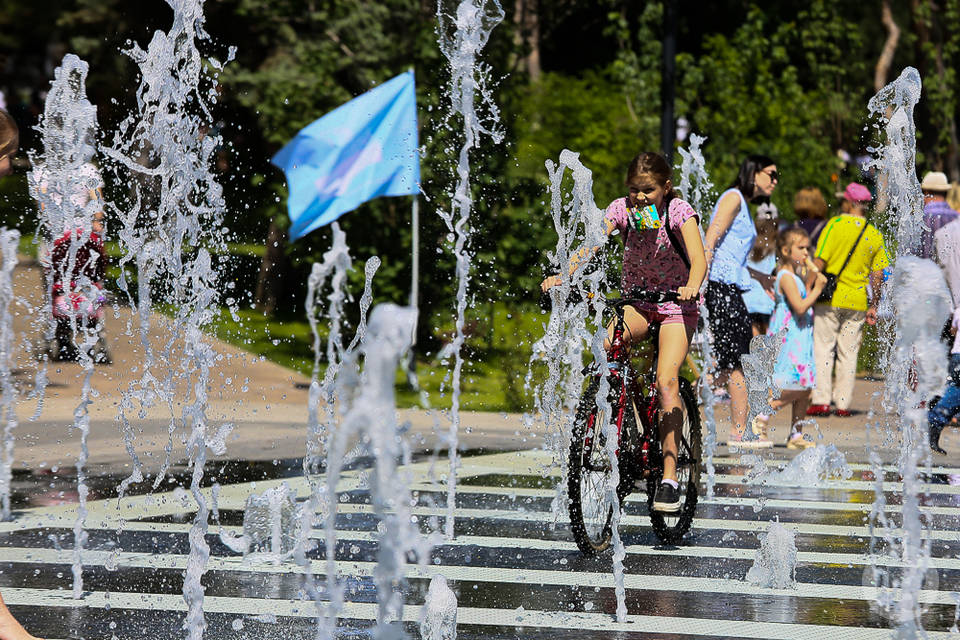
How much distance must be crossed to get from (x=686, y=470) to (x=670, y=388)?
21.4 inches

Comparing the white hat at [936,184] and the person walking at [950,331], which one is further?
the white hat at [936,184]

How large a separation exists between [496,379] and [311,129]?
3.08m

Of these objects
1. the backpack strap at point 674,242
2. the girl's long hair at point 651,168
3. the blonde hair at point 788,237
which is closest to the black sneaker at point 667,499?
the backpack strap at point 674,242

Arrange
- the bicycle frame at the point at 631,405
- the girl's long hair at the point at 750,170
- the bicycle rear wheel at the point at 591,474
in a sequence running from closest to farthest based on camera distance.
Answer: the bicycle rear wheel at the point at 591,474, the bicycle frame at the point at 631,405, the girl's long hair at the point at 750,170

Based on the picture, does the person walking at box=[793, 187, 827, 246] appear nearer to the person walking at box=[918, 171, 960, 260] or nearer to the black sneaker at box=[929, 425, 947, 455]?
the person walking at box=[918, 171, 960, 260]

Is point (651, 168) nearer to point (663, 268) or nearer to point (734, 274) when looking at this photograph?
point (663, 268)

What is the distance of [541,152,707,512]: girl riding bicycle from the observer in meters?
7.26

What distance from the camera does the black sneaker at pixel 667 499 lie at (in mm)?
7277

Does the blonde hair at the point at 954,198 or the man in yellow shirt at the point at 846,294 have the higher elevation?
the blonde hair at the point at 954,198

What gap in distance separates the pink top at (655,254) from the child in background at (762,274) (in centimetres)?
377

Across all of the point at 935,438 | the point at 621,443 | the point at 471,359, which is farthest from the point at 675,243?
the point at 471,359

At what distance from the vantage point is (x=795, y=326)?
38.2 feet

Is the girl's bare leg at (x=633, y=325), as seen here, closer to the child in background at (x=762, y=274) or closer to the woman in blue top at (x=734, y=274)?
the woman in blue top at (x=734, y=274)

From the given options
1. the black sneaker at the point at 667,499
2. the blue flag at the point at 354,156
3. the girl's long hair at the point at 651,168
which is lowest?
the black sneaker at the point at 667,499
